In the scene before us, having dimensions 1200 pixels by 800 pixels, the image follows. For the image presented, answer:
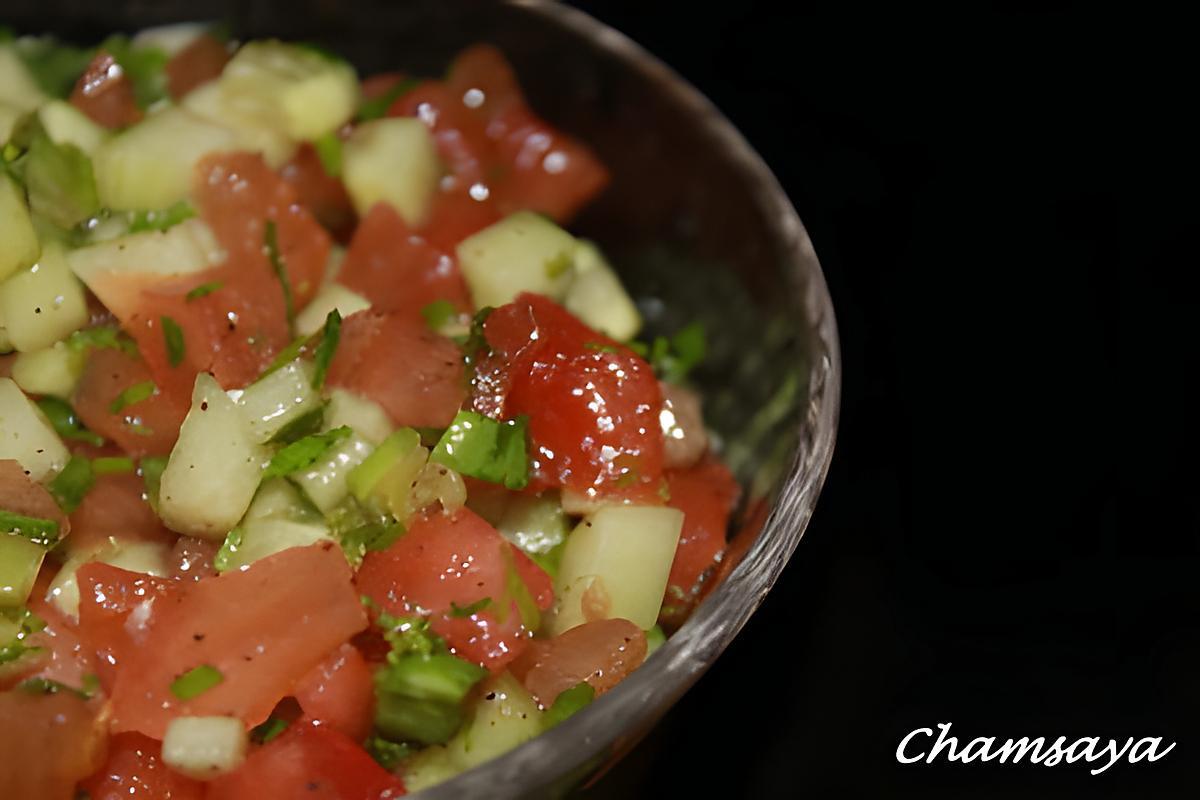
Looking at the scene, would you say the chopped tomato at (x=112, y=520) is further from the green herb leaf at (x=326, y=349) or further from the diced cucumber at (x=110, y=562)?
the green herb leaf at (x=326, y=349)

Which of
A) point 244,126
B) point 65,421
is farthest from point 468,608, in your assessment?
point 244,126

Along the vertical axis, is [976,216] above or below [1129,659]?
above

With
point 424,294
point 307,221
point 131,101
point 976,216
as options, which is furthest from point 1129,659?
point 131,101

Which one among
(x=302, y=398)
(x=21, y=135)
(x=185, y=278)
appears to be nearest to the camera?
(x=302, y=398)

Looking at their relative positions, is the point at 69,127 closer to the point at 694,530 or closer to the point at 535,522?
the point at 535,522

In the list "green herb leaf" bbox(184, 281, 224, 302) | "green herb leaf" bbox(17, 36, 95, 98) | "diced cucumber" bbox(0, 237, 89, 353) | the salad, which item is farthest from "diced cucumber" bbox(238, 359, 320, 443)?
"green herb leaf" bbox(17, 36, 95, 98)

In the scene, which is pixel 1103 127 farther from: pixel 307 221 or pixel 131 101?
pixel 131 101

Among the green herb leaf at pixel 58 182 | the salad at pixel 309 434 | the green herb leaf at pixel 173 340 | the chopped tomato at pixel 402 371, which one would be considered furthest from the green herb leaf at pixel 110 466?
the green herb leaf at pixel 58 182
